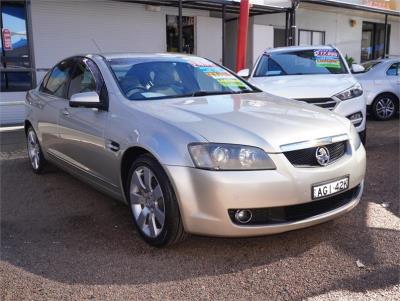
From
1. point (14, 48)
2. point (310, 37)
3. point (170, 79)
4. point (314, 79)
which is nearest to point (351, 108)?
point (314, 79)

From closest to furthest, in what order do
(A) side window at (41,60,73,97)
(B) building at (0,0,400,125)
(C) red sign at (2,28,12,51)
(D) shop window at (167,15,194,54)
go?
(A) side window at (41,60,73,97)
(C) red sign at (2,28,12,51)
(B) building at (0,0,400,125)
(D) shop window at (167,15,194,54)

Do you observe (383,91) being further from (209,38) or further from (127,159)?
(127,159)

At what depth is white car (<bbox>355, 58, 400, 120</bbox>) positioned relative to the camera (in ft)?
33.8

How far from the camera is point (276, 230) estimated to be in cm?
336

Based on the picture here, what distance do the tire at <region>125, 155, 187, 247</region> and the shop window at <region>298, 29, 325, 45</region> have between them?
15.4 meters

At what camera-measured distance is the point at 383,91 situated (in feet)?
33.9

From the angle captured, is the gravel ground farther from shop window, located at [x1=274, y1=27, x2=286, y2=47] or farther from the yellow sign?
the yellow sign

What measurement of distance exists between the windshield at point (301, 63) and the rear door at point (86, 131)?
3876 mm

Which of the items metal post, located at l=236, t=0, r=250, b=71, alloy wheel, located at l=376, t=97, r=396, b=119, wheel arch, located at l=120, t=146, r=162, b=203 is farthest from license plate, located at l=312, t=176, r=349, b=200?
metal post, located at l=236, t=0, r=250, b=71

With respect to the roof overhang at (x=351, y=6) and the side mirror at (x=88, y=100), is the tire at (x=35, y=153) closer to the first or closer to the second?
the side mirror at (x=88, y=100)

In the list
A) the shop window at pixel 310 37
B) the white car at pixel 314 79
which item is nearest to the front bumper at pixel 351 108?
the white car at pixel 314 79

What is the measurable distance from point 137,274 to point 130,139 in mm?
1030

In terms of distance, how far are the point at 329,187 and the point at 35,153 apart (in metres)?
4.08

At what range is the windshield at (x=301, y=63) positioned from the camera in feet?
25.9
